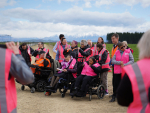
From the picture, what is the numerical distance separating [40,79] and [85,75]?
2.36m

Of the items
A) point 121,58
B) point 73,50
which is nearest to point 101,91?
point 121,58

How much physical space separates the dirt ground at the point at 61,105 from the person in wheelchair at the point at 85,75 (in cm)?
32

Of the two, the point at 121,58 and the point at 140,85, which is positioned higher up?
the point at 140,85

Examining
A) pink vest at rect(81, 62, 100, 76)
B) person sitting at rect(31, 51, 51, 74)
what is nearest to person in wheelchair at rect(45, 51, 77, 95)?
pink vest at rect(81, 62, 100, 76)

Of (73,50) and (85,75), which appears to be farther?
(73,50)

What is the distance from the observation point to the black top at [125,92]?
6.23 ft

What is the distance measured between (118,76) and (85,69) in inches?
50.1

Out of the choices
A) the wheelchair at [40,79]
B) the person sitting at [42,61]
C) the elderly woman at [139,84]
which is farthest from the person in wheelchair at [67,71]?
the elderly woman at [139,84]

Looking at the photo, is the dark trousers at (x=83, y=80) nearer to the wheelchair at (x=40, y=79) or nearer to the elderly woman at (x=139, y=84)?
the wheelchair at (x=40, y=79)

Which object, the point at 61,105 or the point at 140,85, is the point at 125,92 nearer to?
the point at 140,85

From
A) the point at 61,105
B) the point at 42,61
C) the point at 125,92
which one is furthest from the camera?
the point at 42,61

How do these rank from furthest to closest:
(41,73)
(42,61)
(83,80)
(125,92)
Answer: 1. (42,61)
2. (41,73)
3. (83,80)
4. (125,92)

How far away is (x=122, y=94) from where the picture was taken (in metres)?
1.97

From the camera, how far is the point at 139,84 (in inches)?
69.9
